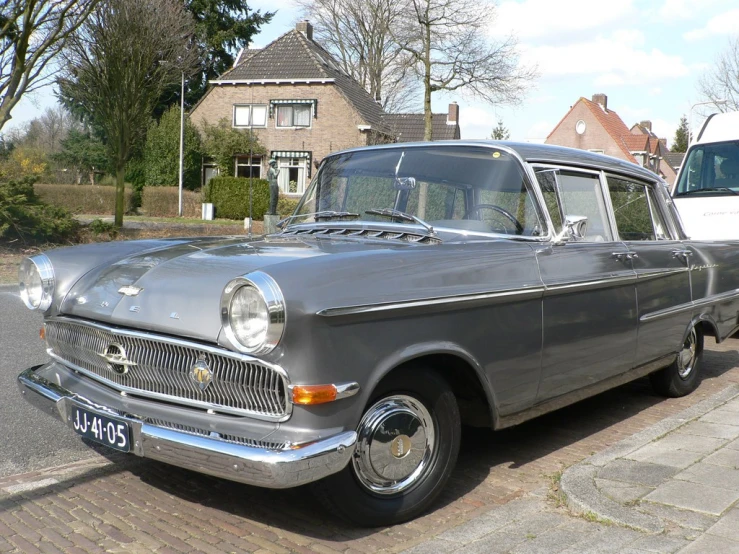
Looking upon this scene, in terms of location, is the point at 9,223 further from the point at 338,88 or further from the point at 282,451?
the point at 338,88

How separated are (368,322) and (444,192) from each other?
137cm

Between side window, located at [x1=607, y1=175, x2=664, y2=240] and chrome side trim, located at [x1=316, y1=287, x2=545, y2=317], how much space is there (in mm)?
1352

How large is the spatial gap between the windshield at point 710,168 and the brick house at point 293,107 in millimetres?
27807

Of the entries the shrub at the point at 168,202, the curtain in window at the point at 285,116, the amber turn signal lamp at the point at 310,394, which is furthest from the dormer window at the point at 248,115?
the amber turn signal lamp at the point at 310,394

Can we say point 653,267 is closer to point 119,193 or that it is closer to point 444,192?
point 444,192

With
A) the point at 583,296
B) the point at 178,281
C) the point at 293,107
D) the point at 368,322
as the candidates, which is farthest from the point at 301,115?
the point at 368,322

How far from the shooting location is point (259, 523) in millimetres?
3387

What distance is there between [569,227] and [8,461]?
3.25 meters

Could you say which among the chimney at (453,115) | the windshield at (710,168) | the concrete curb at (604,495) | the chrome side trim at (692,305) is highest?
the chimney at (453,115)

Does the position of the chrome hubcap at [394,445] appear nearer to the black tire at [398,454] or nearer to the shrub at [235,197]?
the black tire at [398,454]

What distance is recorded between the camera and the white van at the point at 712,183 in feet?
29.5

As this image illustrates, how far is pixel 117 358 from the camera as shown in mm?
3289

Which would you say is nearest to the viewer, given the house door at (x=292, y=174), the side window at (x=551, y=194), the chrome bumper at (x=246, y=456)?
the chrome bumper at (x=246, y=456)

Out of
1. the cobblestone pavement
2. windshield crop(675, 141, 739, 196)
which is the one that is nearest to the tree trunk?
windshield crop(675, 141, 739, 196)
